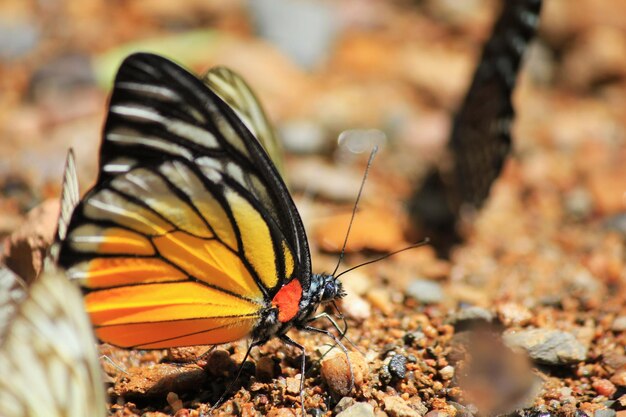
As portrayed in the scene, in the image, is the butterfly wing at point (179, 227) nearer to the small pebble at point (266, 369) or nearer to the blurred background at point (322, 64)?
the small pebble at point (266, 369)

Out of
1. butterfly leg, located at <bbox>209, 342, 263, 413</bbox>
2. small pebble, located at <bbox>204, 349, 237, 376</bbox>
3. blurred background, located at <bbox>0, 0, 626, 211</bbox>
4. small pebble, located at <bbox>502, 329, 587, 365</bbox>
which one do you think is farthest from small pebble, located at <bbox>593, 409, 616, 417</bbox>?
blurred background, located at <bbox>0, 0, 626, 211</bbox>

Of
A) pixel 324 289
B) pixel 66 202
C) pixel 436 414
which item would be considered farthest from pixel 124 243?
pixel 436 414

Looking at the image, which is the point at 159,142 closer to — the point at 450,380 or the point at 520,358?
the point at 450,380

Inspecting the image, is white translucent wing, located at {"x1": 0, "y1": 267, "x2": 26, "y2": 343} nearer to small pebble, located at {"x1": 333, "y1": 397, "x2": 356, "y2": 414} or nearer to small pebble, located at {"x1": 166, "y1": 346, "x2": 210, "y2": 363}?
small pebble, located at {"x1": 166, "y1": 346, "x2": 210, "y2": 363}

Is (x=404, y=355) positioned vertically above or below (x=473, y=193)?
below

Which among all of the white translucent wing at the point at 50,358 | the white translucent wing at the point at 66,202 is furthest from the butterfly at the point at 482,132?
the white translucent wing at the point at 50,358

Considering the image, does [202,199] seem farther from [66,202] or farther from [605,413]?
[605,413]

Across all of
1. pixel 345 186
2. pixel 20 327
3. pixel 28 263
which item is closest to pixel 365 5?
pixel 345 186

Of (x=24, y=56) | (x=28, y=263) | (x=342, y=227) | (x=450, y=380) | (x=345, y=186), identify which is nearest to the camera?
(x=450, y=380)
